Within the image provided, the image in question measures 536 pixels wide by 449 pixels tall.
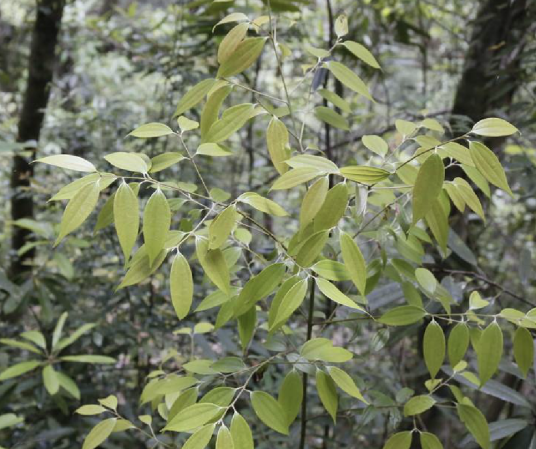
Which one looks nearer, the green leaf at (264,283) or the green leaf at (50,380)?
the green leaf at (264,283)

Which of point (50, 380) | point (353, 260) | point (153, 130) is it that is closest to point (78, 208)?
point (153, 130)

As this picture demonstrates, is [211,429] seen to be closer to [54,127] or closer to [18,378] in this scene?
[18,378]

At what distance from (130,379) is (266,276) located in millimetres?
1140

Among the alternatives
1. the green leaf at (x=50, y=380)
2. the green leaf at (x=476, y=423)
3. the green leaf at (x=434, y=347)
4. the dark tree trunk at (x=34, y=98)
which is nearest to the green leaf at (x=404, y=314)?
the green leaf at (x=434, y=347)

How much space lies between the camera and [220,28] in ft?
4.59

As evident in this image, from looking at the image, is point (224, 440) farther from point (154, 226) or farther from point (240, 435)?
point (154, 226)

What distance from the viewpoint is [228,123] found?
1.87 feet

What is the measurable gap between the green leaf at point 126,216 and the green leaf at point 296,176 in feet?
0.42

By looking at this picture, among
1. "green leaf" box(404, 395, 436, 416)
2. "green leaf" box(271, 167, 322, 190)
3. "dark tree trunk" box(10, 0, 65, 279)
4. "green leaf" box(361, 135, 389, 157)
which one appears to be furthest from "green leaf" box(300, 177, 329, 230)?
"dark tree trunk" box(10, 0, 65, 279)

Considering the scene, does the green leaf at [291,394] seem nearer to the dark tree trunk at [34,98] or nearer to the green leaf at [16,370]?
the green leaf at [16,370]

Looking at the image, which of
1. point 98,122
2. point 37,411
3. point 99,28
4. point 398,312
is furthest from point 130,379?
point 99,28

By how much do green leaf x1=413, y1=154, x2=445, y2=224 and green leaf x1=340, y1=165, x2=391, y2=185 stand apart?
32mm

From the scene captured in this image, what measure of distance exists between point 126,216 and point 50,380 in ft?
2.37

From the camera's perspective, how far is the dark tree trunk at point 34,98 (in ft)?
4.85
